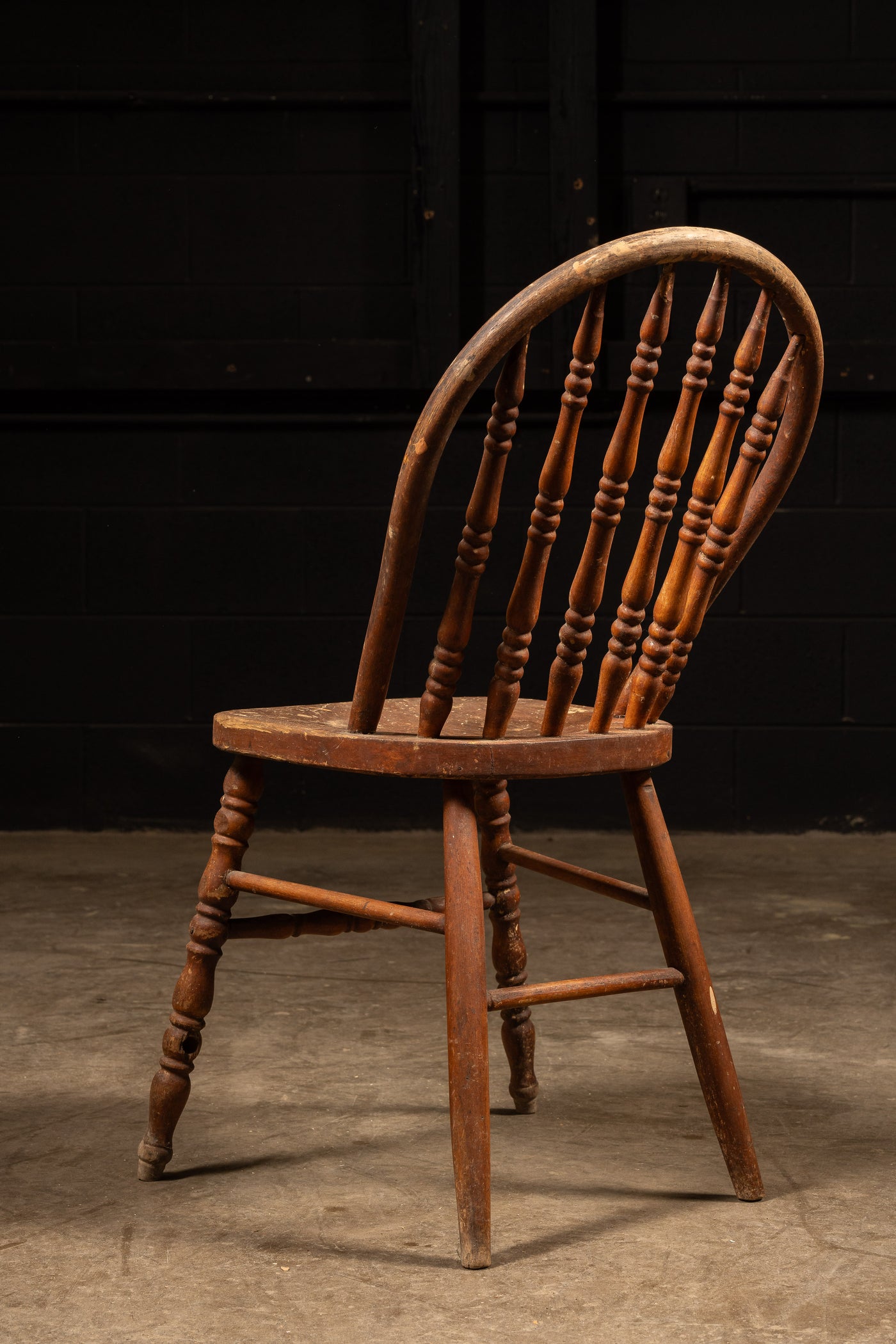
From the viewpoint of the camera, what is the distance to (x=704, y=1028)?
143 centimetres

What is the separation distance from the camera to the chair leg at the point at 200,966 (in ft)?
4.84

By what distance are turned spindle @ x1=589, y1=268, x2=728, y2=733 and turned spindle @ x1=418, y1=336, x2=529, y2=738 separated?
0.13 meters

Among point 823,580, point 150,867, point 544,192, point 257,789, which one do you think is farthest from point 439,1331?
point 544,192

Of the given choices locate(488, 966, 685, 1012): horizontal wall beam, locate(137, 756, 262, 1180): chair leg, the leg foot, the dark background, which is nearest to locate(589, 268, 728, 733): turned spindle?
locate(488, 966, 685, 1012): horizontal wall beam

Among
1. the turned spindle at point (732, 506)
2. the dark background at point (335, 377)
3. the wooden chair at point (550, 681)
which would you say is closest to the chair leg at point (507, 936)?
the wooden chair at point (550, 681)

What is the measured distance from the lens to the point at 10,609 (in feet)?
11.6

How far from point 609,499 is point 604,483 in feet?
0.04

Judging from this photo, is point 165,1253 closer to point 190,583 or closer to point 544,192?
point 190,583

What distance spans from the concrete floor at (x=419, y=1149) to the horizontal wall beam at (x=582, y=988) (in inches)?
8.3

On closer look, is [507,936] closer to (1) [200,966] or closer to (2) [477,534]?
(1) [200,966]

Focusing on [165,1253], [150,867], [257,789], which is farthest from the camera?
[150,867]

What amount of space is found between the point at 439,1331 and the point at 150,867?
6.80 feet

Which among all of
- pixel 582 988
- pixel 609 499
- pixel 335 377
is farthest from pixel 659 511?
pixel 335 377

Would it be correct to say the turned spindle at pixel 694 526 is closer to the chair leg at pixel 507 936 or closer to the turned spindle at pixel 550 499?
the turned spindle at pixel 550 499
